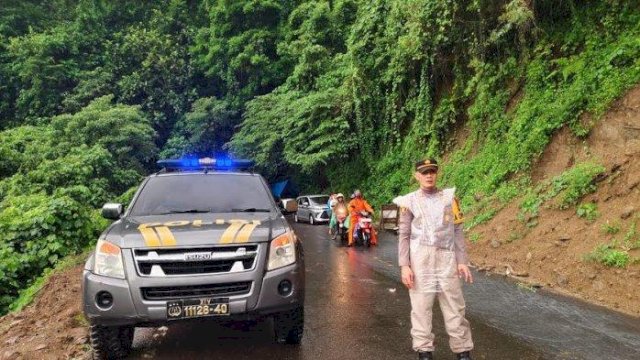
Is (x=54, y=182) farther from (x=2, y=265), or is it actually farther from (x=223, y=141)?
(x=223, y=141)

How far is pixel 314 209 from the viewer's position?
25.2 metres

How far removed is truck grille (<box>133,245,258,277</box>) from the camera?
15.6ft

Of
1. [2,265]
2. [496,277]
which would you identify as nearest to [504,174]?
[496,277]

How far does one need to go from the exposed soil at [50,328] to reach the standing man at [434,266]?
3458mm

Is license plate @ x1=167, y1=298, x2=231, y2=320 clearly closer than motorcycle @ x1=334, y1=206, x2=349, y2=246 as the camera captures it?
Yes

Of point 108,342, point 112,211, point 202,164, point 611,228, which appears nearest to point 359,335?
point 108,342

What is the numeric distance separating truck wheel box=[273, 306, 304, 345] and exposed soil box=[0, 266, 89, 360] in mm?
2014

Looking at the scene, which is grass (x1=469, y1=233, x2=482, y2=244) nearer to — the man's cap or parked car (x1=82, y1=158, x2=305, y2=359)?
parked car (x1=82, y1=158, x2=305, y2=359)

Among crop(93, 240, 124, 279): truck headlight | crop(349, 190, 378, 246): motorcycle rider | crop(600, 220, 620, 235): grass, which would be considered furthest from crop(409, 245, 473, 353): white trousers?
crop(349, 190, 378, 246): motorcycle rider

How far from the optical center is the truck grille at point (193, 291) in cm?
471

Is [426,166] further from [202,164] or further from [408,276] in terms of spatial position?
[202,164]

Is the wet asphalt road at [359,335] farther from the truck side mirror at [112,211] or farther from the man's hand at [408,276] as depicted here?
the truck side mirror at [112,211]

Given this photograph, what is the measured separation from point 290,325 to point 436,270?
5.56 feet

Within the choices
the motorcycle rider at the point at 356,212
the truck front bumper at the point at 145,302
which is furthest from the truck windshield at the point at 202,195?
the motorcycle rider at the point at 356,212
